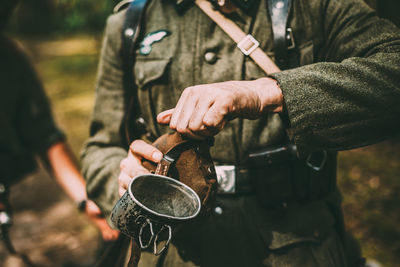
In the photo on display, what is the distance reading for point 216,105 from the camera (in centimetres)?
102

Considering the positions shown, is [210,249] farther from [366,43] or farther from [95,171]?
[366,43]

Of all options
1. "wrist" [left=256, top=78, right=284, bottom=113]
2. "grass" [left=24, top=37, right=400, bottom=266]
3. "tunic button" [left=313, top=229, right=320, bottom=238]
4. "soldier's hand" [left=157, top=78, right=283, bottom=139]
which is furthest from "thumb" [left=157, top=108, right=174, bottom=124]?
"grass" [left=24, top=37, right=400, bottom=266]

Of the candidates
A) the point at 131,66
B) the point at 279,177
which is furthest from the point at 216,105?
the point at 131,66

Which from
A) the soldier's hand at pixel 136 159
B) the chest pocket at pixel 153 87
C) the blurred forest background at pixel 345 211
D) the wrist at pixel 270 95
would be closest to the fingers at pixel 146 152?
the soldier's hand at pixel 136 159

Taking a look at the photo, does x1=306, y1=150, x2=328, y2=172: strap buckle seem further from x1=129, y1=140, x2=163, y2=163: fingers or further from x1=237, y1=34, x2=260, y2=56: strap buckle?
x1=129, y1=140, x2=163, y2=163: fingers

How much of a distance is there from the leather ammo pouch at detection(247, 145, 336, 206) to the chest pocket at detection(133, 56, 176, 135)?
0.47m

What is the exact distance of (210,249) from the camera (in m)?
1.34

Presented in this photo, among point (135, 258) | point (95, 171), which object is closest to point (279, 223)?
point (135, 258)

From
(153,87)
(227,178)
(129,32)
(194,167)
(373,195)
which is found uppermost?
(129,32)

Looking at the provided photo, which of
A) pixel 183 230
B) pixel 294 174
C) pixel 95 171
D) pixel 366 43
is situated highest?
pixel 366 43

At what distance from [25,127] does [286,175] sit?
2.23 meters

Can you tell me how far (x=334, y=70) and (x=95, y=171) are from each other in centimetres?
118

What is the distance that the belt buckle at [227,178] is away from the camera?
54.1 inches

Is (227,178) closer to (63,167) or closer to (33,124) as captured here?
(63,167)
